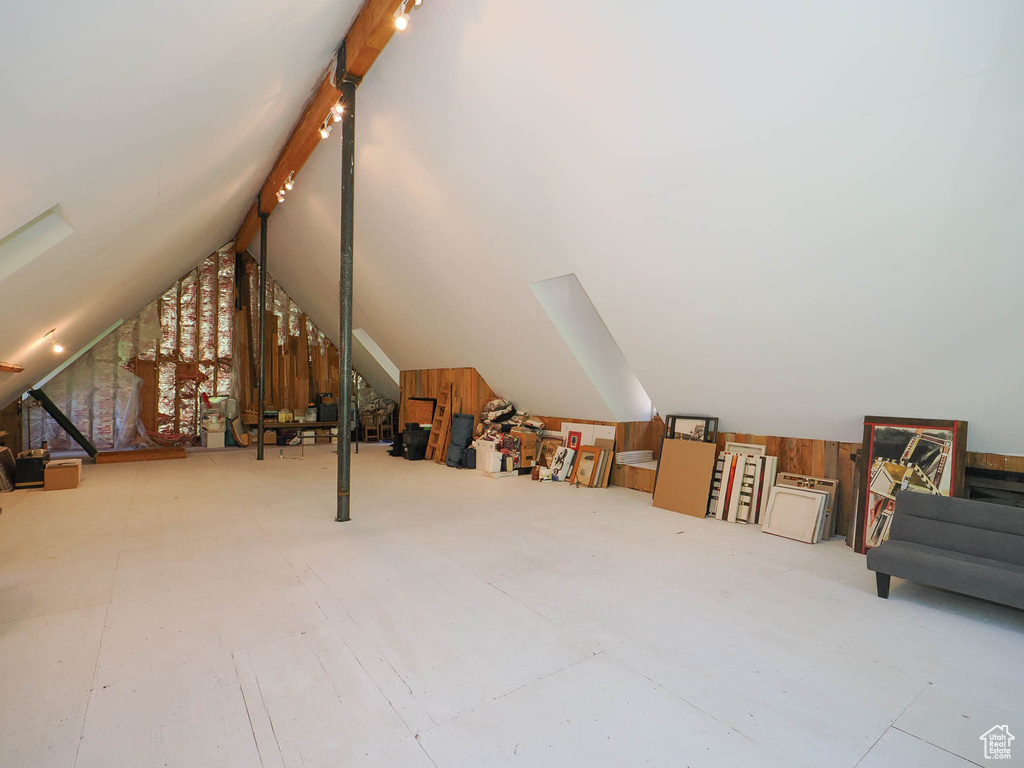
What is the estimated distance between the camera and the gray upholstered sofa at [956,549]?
2.71m

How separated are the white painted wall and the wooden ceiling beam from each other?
27 cm

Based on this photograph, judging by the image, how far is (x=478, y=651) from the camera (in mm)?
2373

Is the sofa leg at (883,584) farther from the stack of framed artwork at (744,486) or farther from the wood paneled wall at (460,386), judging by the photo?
the wood paneled wall at (460,386)

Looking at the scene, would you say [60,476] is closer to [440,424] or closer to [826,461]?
[440,424]

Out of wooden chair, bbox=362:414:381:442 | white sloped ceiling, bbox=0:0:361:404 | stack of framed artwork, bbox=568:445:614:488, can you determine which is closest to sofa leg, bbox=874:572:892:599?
stack of framed artwork, bbox=568:445:614:488

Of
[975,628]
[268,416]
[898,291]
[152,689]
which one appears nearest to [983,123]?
[898,291]

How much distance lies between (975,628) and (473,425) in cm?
598

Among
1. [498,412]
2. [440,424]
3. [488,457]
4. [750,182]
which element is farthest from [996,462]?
[440,424]

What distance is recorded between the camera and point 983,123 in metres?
2.46

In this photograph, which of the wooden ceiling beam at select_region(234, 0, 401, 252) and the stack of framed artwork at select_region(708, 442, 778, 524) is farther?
the stack of framed artwork at select_region(708, 442, 778, 524)

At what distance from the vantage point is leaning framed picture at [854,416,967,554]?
3666 millimetres

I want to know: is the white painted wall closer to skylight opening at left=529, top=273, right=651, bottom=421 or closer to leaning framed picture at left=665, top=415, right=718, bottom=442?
leaning framed picture at left=665, top=415, right=718, bottom=442

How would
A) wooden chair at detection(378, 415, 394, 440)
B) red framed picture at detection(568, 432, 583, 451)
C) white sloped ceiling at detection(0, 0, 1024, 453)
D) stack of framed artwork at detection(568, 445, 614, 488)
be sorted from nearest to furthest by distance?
1. white sloped ceiling at detection(0, 0, 1024, 453)
2. stack of framed artwork at detection(568, 445, 614, 488)
3. red framed picture at detection(568, 432, 583, 451)
4. wooden chair at detection(378, 415, 394, 440)

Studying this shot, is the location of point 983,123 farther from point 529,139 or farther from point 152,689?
point 152,689
